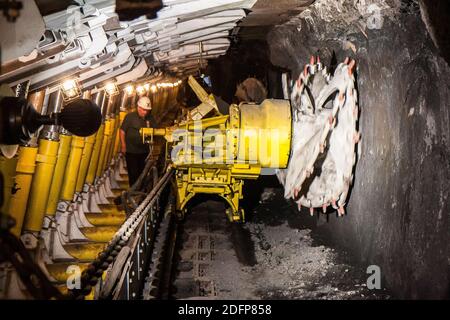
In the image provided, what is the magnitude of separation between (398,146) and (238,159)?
8.68 ft

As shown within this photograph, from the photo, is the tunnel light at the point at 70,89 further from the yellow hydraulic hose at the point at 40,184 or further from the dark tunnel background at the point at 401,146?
the dark tunnel background at the point at 401,146

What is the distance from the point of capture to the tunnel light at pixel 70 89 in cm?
540

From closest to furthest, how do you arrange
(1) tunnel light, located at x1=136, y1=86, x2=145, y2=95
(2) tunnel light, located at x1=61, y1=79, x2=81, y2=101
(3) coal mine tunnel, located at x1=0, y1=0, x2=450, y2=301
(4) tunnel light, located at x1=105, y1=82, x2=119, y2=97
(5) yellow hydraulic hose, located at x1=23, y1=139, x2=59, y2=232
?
1. (3) coal mine tunnel, located at x1=0, y1=0, x2=450, y2=301
2. (5) yellow hydraulic hose, located at x1=23, y1=139, x2=59, y2=232
3. (2) tunnel light, located at x1=61, y1=79, x2=81, y2=101
4. (4) tunnel light, located at x1=105, y1=82, x2=119, y2=97
5. (1) tunnel light, located at x1=136, y1=86, x2=145, y2=95

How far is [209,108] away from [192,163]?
3.32 ft

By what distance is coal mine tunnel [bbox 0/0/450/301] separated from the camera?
10.1ft

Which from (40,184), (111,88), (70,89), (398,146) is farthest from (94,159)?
(398,146)

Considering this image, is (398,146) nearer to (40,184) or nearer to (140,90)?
(40,184)

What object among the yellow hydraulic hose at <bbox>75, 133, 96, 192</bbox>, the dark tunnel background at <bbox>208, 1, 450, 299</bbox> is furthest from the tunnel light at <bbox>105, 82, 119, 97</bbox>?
the dark tunnel background at <bbox>208, 1, 450, 299</bbox>

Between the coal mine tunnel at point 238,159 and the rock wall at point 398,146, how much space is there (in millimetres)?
20

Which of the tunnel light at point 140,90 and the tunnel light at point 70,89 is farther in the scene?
the tunnel light at point 140,90

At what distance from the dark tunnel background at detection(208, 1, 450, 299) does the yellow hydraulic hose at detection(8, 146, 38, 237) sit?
3.72 meters

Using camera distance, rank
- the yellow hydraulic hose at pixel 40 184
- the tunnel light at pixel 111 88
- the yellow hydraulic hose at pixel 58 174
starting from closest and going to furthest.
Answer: the yellow hydraulic hose at pixel 40 184 → the yellow hydraulic hose at pixel 58 174 → the tunnel light at pixel 111 88

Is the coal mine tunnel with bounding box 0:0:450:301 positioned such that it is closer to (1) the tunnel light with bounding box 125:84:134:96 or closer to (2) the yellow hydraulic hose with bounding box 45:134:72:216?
(2) the yellow hydraulic hose with bounding box 45:134:72:216

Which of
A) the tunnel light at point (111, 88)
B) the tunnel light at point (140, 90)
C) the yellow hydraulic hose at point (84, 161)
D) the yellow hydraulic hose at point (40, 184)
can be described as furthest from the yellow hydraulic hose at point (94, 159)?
the tunnel light at point (140, 90)
